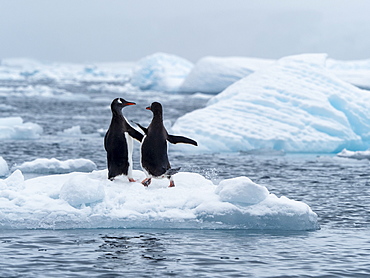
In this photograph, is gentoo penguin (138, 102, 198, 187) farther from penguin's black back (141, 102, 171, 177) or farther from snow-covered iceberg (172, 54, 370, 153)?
snow-covered iceberg (172, 54, 370, 153)

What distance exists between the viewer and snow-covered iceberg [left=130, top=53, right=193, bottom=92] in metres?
62.2

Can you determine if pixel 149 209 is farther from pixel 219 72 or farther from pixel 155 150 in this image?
pixel 219 72

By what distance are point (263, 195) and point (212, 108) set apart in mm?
11792

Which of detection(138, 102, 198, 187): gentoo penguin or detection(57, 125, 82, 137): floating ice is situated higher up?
detection(57, 125, 82, 137): floating ice

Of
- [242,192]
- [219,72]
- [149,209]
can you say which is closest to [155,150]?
[149,209]

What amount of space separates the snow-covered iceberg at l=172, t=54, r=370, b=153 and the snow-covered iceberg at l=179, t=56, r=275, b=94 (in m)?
29.3

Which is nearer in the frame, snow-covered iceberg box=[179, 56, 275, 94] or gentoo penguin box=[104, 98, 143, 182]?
gentoo penguin box=[104, 98, 143, 182]

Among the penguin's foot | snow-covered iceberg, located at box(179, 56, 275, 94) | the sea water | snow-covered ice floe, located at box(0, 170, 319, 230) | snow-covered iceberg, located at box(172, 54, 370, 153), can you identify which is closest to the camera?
the sea water

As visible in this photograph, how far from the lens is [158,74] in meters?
62.6

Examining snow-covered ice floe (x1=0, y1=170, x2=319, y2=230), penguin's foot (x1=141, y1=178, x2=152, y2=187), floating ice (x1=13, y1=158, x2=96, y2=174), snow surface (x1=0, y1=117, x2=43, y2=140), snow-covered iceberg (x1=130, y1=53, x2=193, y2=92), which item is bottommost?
snow-covered ice floe (x1=0, y1=170, x2=319, y2=230)

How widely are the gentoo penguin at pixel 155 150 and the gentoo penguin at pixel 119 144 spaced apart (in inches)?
9.1

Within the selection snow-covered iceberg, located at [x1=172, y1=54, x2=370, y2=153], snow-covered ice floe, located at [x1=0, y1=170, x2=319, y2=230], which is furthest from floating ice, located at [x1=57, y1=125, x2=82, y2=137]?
snow-covered ice floe, located at [x1=0, y1=170, x2=319, y2=230]

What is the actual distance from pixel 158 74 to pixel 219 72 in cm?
Result: 1224

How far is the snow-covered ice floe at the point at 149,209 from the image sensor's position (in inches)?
327
